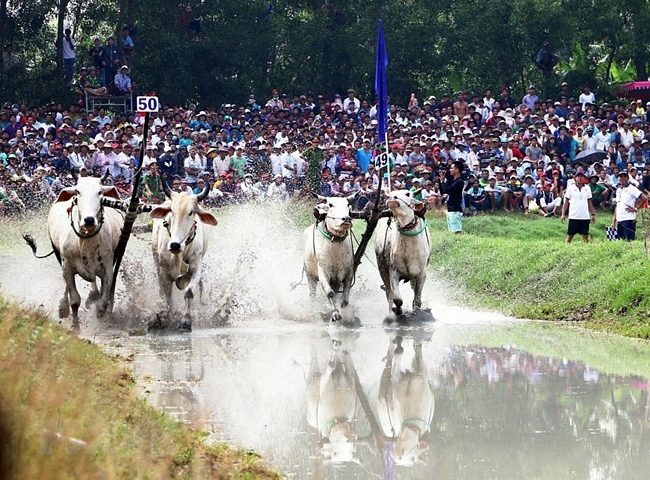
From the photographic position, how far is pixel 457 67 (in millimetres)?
35500

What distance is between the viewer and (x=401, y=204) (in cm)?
1520

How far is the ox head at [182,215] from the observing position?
1464 cm

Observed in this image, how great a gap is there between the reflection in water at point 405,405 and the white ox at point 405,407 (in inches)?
0.6

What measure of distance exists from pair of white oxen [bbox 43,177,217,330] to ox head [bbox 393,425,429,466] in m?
5.93

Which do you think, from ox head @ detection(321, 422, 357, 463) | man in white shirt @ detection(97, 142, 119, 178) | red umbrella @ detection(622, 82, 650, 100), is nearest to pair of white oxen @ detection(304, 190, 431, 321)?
ox head @ detection(321, 422, 357, 463)

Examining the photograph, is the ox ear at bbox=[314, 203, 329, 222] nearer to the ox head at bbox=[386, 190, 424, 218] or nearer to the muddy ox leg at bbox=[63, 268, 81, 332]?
the ox head at bbox=[386, 190, 424, 218]

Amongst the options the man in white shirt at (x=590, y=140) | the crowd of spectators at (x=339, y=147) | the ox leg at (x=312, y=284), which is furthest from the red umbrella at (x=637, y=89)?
the ox leg at (x=312, y=284)

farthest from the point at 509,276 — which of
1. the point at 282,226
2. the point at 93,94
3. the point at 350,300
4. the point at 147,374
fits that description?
the point at 93,94

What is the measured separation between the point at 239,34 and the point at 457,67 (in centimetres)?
619

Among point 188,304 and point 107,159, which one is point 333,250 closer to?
point 188,304

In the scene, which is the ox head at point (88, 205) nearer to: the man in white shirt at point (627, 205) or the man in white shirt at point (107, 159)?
the man in white shirt at point (627, 205)

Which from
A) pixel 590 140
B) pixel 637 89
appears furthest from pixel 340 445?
pixel 637 89

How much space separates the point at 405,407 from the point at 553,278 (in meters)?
7.59

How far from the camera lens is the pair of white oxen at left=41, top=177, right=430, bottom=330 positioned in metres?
14.6
